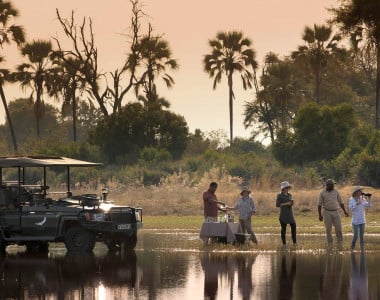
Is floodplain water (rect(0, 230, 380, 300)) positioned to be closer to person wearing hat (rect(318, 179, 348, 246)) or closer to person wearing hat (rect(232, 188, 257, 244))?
person wearing hat (rect(232, 188, 257, 244))

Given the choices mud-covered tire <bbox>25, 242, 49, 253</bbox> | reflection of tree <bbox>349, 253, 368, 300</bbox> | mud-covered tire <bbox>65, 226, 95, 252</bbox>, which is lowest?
reflection of tree <bbox>349, 253, 368, 300</bbox>

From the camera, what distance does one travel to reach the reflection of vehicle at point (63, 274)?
19938 mm

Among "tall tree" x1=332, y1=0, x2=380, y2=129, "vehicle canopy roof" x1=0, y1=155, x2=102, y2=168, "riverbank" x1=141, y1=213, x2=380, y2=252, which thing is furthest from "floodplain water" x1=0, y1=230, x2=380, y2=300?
"tall tree" x1=332, y1=0, x2=380, y2=129

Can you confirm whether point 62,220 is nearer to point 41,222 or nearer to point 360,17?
point 41,222

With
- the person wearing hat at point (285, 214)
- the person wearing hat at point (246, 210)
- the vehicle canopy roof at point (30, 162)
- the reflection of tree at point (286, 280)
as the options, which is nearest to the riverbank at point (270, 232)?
the person wearing hat at point (285, 214)

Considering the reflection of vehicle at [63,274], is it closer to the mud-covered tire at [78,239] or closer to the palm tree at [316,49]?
the mud-covered tire at [78,239]

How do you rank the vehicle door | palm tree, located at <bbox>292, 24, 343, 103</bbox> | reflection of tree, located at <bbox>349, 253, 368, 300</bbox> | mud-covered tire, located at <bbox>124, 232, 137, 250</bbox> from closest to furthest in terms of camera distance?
reflection of tree, located at <bbox>349, 253, 368, 300</bbox> < the vehicle door < mud-covered tire, located at <bbox>124, 232, 137, 250</bbox> < palm tree, located at <bbox>292, 24, 343, 103</bbox>

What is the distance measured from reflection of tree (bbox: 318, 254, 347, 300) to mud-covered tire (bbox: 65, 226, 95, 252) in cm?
585

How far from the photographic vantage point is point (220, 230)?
30250 mm

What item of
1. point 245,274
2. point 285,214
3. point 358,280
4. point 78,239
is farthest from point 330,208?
point 358,280

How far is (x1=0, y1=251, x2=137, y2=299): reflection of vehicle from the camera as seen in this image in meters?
19.9

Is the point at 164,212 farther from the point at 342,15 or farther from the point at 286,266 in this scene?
the point at 286,266

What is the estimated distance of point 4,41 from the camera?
80875mm

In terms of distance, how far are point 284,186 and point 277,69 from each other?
2311 inches
